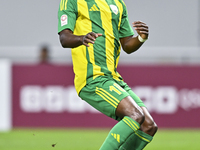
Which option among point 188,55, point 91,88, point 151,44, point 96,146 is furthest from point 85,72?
point 151,44

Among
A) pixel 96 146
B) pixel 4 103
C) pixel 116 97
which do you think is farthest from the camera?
pixel 4 103

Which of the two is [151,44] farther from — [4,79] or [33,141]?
[33,141]

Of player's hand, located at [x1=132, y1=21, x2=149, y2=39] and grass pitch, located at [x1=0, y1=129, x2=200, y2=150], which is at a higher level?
player's hand, located at [x1=132, y1=21, x2=149, y2=39]

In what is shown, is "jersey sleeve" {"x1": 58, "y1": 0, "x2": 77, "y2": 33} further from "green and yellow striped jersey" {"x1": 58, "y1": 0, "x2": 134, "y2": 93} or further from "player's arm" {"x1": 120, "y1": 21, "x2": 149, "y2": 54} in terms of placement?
"player's arm" {"x1": 120, "y1": 21, "x2": 149, "y2": 54}

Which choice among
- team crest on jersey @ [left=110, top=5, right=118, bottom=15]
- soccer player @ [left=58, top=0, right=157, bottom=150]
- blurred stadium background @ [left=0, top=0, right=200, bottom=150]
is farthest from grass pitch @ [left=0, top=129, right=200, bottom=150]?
team crest on jersey @ [left=110, top=5, right=118, bottom=15]

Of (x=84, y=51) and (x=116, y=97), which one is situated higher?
(x=84, y=51)

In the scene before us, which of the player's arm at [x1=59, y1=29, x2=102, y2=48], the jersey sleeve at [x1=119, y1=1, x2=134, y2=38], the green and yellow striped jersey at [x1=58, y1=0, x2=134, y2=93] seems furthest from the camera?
the jersey sleeve at [x1=119, y1=1, x2=134, y2=38]

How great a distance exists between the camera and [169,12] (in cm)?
1502

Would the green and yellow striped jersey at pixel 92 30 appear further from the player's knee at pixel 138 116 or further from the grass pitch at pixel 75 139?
the grass pitch at pixel 75 139

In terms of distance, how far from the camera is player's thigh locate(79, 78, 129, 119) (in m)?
4.46

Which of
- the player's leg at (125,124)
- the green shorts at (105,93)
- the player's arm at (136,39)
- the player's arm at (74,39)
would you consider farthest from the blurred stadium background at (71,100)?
the player's arm at (74,39)

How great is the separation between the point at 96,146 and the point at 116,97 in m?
3.65

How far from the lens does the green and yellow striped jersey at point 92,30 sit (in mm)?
4609

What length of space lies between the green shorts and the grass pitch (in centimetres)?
287
